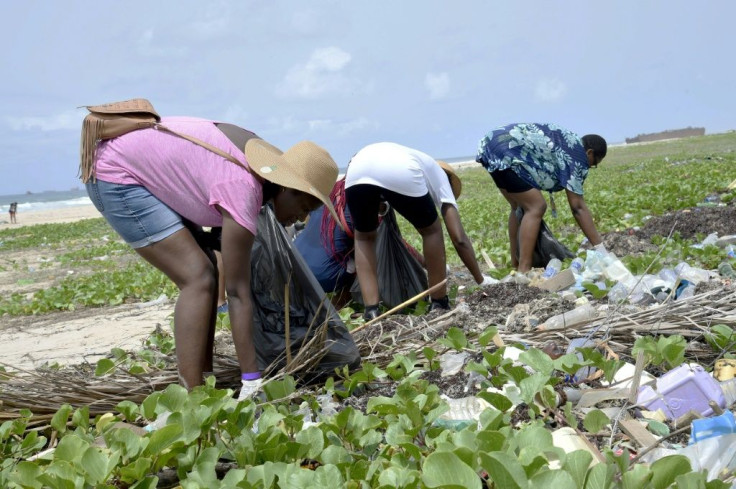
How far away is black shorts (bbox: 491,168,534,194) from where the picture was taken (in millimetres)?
5169

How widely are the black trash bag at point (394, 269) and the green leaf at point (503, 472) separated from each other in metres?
3.07

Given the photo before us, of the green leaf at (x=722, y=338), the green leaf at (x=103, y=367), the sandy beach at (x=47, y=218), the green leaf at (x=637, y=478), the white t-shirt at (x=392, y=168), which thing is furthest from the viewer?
the sandy beach at (x=47, y=218)

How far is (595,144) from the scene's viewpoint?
18.1 feet

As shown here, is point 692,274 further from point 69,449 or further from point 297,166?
point 69,449

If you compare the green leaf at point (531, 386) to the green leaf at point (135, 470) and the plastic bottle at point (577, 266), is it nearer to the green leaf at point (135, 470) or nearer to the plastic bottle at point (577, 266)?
the green leaf at point (135, 470)

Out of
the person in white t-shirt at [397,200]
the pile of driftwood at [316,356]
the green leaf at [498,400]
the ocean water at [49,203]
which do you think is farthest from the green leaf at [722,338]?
the ocean water at [49,203]

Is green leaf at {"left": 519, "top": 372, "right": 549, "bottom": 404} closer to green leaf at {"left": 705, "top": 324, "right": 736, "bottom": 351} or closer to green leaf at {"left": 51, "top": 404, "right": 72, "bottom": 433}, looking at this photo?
green leaf at {"left": 705, "top": 324, "right": 736, "bottom": 351}

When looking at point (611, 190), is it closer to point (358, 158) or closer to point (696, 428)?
point (358, 158)

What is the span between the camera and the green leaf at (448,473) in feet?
4.71

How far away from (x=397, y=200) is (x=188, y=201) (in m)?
1.59

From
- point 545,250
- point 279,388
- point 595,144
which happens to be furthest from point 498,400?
point 595,144

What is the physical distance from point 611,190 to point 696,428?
9.91m

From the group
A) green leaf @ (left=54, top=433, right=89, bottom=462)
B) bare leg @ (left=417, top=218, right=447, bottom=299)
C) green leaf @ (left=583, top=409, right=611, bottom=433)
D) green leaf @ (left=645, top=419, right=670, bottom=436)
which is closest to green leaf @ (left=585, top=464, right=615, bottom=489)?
green leaf @ (left=583, top=409, right=611, bottom=433)

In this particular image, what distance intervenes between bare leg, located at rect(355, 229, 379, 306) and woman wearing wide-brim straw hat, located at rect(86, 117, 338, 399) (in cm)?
151
